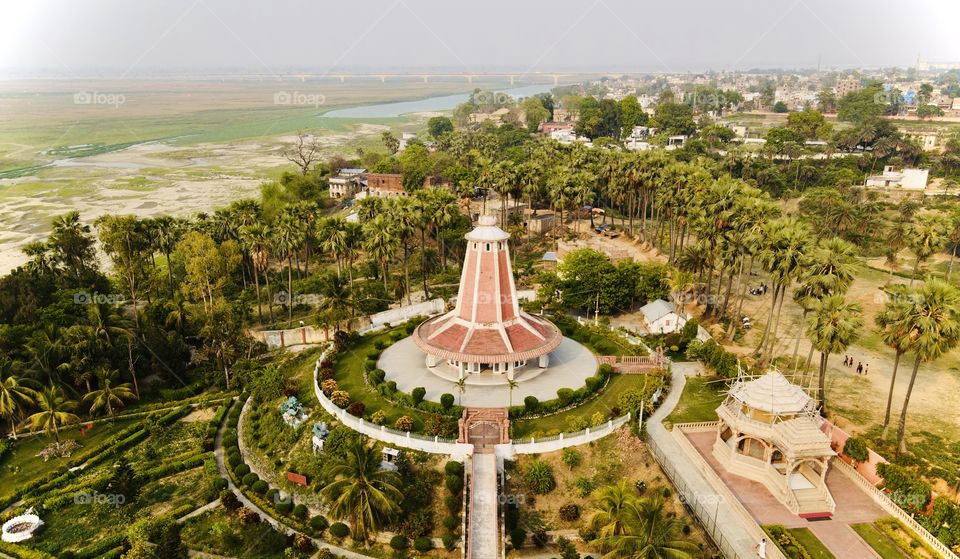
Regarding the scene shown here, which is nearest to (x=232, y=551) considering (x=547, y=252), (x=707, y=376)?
(x=707, y=376)

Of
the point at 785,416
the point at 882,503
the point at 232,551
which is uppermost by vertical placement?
the point at 785,416

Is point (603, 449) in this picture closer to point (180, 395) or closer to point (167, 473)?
point (167, 473)

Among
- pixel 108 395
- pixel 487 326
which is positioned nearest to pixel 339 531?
pixel 487 326

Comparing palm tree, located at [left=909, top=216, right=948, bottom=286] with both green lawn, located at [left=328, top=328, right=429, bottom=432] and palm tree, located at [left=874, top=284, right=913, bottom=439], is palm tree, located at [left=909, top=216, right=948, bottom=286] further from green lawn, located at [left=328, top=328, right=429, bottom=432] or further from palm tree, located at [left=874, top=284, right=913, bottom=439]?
green lawn, located at [left=328, top=328, right=429, bottom=432]

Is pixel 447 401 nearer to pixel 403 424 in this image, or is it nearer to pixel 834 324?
pixel 403 424

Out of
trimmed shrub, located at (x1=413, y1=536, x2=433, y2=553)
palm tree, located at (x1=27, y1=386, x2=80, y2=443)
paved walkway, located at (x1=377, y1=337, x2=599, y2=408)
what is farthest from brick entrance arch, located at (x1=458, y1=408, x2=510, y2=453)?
palm tree, located at (x1=27, y1=386, x2=80, y2=443)

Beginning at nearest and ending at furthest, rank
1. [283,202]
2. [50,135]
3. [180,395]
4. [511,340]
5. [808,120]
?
1. [511,340]
2. [180,395]
3. [283,202]
4. [808,120]
5. [50,135]
